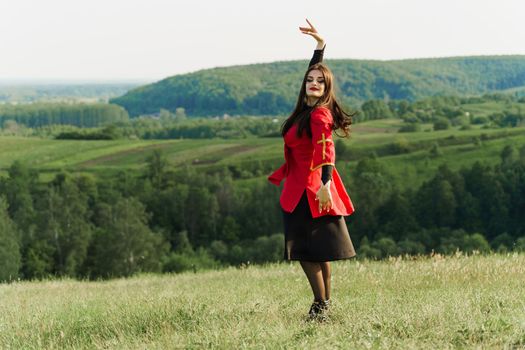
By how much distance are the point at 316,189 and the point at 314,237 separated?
48 cm

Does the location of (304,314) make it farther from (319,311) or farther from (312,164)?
(312,164)

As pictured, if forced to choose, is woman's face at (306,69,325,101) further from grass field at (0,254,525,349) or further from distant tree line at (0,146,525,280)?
distant tree line at (0,146,525,280)

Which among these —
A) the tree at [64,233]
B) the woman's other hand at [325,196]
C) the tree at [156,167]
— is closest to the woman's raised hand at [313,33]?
the woman's other hand at [325,196]

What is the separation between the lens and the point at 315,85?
688 cm

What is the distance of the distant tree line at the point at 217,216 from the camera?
204ft

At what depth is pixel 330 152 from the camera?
256 inches

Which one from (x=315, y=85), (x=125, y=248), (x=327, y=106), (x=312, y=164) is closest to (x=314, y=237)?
(x=312, y=164)

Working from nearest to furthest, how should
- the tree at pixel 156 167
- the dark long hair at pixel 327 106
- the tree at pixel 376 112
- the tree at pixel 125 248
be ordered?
the dark long hair at pixel 327 106 → the tree at pixel 125 248 → the tree at pixel 156 167 → the tree at pixel 376 112

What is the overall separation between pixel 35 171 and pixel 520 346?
384 feet

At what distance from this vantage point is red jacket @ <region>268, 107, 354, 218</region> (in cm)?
649

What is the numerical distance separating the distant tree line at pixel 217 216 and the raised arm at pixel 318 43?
53.2 metres

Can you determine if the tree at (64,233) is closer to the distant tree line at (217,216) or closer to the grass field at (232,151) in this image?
the distant tree line at (217,216)

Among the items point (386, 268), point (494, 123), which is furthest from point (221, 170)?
point (386, 268)

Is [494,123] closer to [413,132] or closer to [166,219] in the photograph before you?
[413,132]
